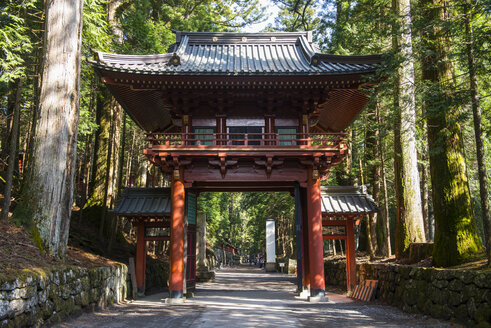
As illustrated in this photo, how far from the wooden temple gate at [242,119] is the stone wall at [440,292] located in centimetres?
234

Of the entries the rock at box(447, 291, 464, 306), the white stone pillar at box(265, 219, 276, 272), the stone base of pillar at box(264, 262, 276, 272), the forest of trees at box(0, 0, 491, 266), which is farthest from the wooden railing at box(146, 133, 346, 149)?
the stone base of pillar at box(264, 262, 276, 272)

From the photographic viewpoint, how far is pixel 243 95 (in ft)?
39.6

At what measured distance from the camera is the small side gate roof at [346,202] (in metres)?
13.0

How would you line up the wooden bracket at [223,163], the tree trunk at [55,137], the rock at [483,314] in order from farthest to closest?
the wooden bracket at [223,163], the tree trunk at [55,137], the rock at [483,314]

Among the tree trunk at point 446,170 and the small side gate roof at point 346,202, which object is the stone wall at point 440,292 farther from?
Result: the small side gate roof at point 346,202

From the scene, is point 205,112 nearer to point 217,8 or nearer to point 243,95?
point 243,95

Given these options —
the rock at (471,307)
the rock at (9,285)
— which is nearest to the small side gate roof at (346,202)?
the rock at (471,307)

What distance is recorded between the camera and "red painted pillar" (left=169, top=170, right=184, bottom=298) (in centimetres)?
1123

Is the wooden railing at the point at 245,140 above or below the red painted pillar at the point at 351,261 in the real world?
above

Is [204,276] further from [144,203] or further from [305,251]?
[305,251]

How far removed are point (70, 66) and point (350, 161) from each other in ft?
49.4

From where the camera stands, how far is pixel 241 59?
581 inches

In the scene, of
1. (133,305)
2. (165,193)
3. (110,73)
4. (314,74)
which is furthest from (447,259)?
(110,73)

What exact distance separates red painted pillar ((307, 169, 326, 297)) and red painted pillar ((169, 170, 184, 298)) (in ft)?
14.0
